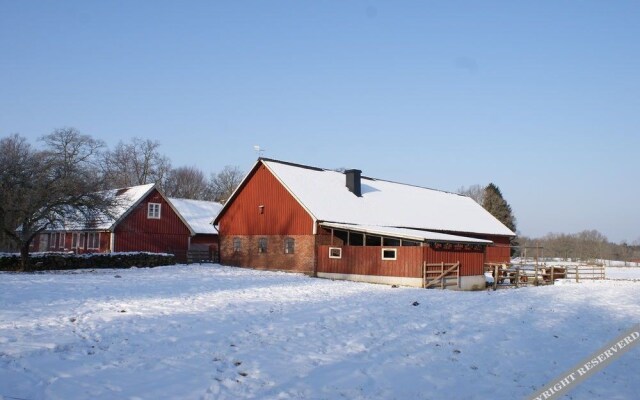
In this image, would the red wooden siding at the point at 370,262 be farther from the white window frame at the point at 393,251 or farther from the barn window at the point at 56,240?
the barn window at the point at 56,240

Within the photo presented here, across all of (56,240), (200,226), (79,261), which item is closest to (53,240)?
(56,240)

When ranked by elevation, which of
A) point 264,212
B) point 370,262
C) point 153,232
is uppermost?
point 264,212

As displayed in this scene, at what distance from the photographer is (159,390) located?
8039 millimetres

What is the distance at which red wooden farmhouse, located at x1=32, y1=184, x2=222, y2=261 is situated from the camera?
3816cm

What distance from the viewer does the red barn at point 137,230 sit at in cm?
3812

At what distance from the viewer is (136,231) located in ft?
129

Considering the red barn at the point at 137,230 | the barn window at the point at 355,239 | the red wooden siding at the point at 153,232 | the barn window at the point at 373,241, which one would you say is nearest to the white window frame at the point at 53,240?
the red barn at the point at 137,230

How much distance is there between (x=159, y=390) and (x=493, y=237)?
41.1 metres

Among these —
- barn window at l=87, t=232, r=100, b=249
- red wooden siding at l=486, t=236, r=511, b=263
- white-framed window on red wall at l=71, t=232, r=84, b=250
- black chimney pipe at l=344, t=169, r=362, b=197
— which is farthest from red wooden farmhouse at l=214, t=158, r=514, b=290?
white-framed window on red wall at l=71, t=232, r=84, b=250

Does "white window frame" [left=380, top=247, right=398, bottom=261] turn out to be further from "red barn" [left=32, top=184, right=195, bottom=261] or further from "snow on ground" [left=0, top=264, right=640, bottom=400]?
"red barn" [left=32, top=184, right=195, bottom=261]

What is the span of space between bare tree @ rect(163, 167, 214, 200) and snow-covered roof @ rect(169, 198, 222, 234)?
31.3 m

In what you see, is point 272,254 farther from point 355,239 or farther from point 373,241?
point 373,241

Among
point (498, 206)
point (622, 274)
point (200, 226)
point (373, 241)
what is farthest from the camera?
point (498, 206)

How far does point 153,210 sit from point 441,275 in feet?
81.2
